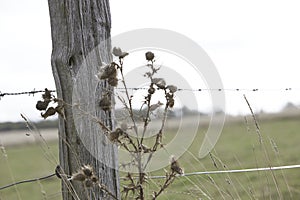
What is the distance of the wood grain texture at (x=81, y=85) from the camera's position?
2404mm

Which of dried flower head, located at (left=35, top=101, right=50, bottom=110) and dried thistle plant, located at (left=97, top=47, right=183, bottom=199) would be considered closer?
dried thistle plant, located at (left=97, top=47, right=183, bottom=199)

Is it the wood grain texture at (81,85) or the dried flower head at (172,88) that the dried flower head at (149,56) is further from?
the wood grain texture at (81,85)

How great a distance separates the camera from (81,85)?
2.40 meters

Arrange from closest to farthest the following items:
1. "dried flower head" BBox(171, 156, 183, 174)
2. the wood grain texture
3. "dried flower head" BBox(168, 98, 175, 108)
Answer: "dried flower head" BBox(171, 156, 183, 174)
"dried flower head" BBox(168, 98, 175, 108)
the wood grain texture

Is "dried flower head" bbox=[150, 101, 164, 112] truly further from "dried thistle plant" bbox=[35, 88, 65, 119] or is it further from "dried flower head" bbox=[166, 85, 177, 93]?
"dried thistle plant" bbox=[35, 88, 65, 119]

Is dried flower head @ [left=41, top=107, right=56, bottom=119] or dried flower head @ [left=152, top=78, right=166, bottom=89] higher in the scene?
dried flower head @ [left=152, top=78, right=166, bottom=89]

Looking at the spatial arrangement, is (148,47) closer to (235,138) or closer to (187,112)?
(187,112)

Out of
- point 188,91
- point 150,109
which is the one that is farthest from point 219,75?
point 150,109

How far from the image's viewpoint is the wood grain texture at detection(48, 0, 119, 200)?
7.89ft

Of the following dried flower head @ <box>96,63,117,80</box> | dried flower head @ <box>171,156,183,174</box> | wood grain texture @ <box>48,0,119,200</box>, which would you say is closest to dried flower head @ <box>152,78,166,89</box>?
dried flower head @ <box>96,63,117,80</box>

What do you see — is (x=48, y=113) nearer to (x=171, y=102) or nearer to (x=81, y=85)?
(x=81, y=85)

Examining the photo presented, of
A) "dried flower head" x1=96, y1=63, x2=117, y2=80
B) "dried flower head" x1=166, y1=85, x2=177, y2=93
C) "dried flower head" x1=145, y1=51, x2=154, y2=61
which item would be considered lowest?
"dried flower head" x1=166, y1=85, x2=177, y2=93

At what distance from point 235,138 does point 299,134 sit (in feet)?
15.5

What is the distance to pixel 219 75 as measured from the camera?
2547 millimetres
